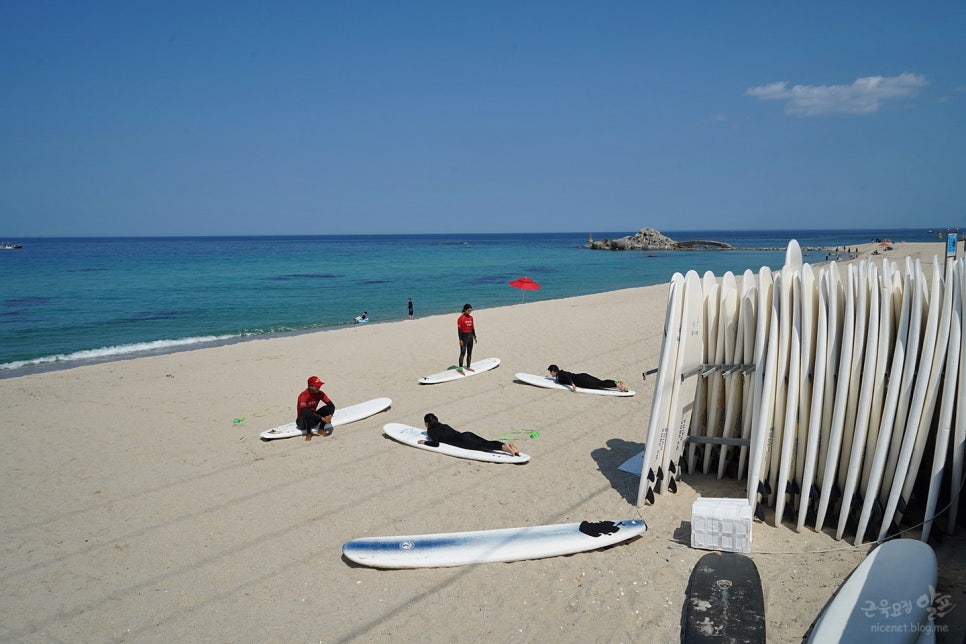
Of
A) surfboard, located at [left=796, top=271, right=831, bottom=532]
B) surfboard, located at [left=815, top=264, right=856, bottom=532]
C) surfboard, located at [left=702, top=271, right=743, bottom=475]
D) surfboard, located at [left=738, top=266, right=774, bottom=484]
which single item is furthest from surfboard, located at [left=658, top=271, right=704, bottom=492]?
surfboard, located at [left=815, top=264, right=856, bottom=532]

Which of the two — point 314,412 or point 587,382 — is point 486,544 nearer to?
point 314,412

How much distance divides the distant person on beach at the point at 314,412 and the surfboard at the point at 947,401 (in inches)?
271

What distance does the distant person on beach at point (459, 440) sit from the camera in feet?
23.7

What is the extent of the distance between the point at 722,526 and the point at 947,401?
1.94m

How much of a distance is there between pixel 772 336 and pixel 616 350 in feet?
28.4

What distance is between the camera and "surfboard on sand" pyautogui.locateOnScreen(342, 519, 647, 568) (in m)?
5.01

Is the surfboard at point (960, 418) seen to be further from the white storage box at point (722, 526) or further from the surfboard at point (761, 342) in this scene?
the white storage box at point (722, 526)

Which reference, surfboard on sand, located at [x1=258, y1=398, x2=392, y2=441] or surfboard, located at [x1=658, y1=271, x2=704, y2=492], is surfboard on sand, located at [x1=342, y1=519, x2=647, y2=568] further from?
surfboard on sand, located at [x1=258, y1=398, x2=392, y2=441]

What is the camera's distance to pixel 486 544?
5.18 metres

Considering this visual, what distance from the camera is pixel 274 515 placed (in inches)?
239

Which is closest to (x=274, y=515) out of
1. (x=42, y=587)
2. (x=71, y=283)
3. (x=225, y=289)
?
(x=42, y=587)

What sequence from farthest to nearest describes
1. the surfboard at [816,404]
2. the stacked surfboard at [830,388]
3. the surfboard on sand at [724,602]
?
1. the surfboard at [816,404]
2. the stacked surfboard at [830,388]
3. the surfboard on sand at [724,602]

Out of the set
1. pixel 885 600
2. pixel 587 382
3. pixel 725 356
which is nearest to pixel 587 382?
pixel 587 382

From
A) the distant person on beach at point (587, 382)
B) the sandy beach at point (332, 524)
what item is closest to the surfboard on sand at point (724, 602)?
the sandy beach at point (332, 524)
